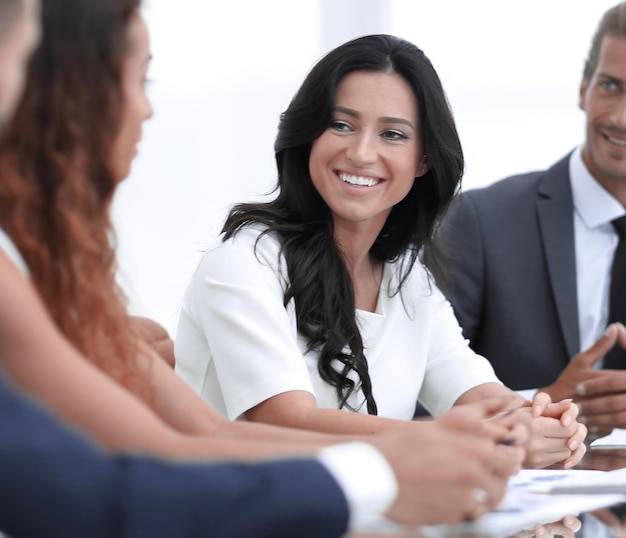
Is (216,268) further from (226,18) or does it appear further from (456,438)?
(226,18)

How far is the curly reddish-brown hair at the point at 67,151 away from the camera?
119cm

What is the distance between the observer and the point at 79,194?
48.5 inches

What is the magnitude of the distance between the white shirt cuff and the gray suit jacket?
1962 millimetres

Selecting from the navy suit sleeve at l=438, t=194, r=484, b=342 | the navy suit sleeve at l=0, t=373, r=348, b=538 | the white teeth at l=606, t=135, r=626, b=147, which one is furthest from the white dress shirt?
the navy suit sleeve at l=0, t=373, r=348, b=538

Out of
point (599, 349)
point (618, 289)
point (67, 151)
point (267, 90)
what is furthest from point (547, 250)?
point (267, 90)

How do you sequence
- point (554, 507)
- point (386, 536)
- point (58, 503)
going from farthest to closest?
point (554, 507)
point (386, 536)
point (58, 503)

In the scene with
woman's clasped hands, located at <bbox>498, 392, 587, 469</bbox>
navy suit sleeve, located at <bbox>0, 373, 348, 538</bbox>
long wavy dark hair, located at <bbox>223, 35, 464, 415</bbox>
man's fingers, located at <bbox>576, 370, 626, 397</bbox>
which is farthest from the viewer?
man's fingers, located at <bbox>576, 370, 626, 397</bbox>

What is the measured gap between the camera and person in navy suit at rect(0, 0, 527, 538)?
2.93ft

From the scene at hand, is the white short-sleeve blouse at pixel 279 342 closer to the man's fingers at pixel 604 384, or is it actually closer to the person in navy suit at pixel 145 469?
the man's fingers at pixel 604 384

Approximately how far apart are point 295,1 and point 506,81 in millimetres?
1206

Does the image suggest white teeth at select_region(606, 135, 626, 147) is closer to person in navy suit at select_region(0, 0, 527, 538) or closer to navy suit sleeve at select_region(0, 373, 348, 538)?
person in navy suit at select_region(0, 0, 527, 538)

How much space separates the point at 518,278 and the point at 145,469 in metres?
2.23

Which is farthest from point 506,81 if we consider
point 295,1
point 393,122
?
point 393,122

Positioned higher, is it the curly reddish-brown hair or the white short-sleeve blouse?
the curly reddish-brown hair
